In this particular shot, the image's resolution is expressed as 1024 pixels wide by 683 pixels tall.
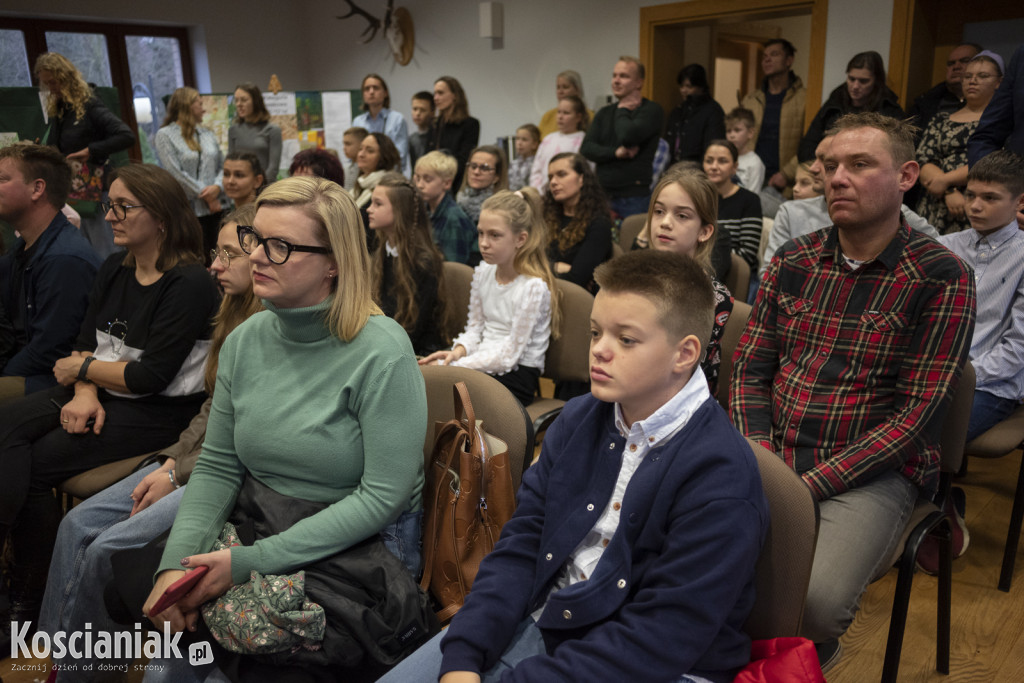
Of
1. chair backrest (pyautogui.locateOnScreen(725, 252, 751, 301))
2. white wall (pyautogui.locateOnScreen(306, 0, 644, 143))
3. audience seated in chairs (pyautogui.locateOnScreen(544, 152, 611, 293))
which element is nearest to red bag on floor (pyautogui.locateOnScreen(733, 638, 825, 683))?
chair backrest (pyautogui.locateOnScreen(725, 252, 751, 301))

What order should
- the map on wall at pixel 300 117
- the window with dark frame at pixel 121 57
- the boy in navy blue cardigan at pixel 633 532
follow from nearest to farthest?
1. the boy in navy blue cardigan at pixel 633 532
2. the window with dark frame at pixel 121 57
3. the map on wall at pixel 300 117

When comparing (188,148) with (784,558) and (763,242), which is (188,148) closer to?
(763,242)

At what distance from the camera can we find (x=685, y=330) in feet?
3.91

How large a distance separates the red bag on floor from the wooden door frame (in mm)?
4872

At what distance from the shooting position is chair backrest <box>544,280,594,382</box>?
8.30ft

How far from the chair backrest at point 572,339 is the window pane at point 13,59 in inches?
273

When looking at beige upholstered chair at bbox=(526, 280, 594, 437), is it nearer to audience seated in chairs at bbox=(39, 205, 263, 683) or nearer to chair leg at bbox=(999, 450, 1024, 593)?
audience seated in chairs at bbox=(39, 205, 263, 683)

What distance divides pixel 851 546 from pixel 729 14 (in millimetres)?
4916

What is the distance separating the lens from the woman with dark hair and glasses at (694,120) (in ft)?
17.0

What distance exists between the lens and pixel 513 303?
2600mm

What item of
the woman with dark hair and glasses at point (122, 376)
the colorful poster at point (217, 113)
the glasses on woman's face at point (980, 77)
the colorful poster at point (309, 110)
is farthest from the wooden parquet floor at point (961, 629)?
the colorful poster at point (309, 110)

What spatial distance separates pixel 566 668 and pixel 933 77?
5.35 meters

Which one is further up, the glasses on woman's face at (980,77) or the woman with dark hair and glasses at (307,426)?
the glasses on woman's face at (980,77)

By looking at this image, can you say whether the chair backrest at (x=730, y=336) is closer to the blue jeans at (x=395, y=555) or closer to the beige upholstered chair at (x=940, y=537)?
the beige upholstered chair at (x=940, y=537)
